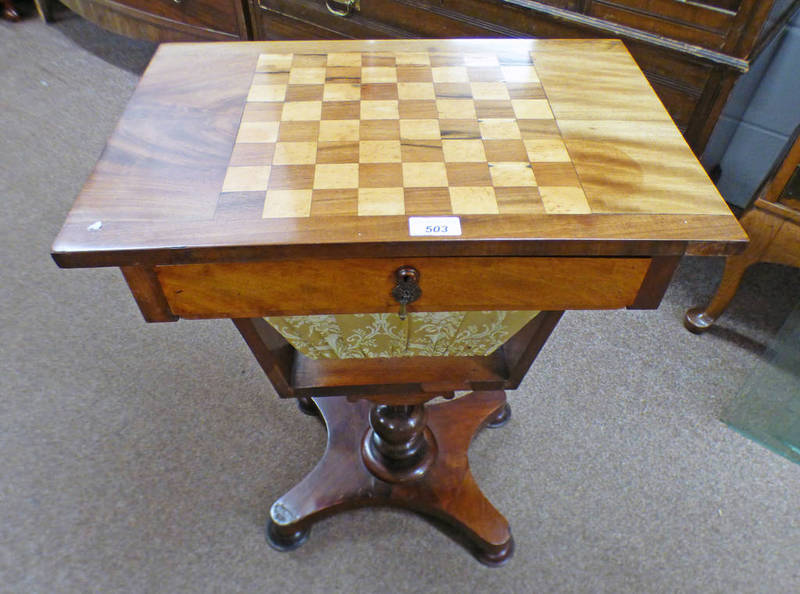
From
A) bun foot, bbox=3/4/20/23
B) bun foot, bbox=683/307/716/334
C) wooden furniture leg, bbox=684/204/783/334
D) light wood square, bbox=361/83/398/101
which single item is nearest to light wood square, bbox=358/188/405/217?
light wood square, bbox=361/83/398/101

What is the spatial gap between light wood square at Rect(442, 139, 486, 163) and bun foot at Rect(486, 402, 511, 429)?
72 centimetres

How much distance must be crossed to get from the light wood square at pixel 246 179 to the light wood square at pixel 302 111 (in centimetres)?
12

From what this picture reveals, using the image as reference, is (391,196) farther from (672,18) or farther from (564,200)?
(672,18)

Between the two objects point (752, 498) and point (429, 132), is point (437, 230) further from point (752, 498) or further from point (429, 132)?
point (752, 498)

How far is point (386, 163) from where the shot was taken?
68cm

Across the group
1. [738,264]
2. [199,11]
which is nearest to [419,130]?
[738,264]

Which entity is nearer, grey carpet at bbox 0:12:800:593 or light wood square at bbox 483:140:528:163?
light wood square at bbox 483:140:528:163

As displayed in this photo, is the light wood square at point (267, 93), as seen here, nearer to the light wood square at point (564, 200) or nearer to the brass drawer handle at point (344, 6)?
the light wood square at point (564, 200)

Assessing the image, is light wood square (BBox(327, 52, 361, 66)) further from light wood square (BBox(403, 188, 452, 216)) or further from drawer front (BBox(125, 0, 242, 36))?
drawer front (BBox(125, 0, 242, 36))

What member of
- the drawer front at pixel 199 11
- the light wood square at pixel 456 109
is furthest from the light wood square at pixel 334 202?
the drawer front at pixel 199 11

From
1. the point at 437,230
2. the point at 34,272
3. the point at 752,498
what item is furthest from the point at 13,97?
the point at 752,498

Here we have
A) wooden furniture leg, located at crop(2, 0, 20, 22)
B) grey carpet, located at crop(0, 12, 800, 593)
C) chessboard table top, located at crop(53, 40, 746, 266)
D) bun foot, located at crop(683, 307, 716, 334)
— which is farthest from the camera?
wooden furniture leg, located at crop(2, 0, 20, 22)

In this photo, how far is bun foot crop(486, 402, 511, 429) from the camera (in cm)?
126

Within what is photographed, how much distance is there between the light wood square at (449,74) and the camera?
84 cm
